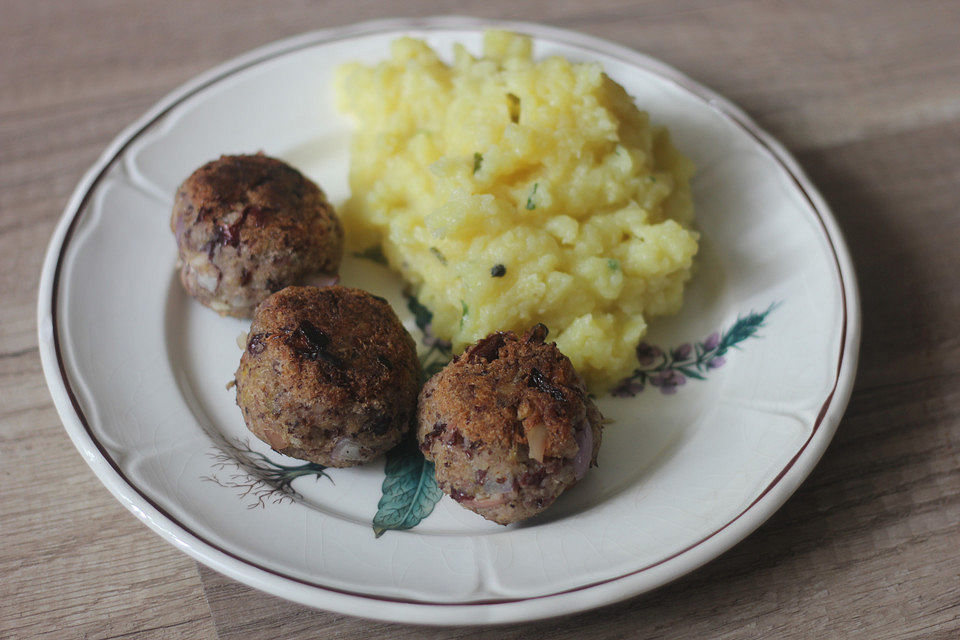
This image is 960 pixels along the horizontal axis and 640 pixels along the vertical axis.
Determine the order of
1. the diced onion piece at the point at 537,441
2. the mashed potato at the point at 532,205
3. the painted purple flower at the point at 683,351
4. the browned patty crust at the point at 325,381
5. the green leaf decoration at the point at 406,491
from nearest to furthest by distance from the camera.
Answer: the diced onion piece at the point at 537,441 < the browned patty crust at the point at 325,381 < the green leaf decoration at the point at 406,491 < the mashed potato at the point at 532,205 < the painted purple flower at the point at 683,351

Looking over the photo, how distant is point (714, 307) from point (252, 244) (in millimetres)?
1781

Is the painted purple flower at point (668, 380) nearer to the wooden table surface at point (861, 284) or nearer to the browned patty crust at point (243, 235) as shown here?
the wooden table surface at point (861, 284)

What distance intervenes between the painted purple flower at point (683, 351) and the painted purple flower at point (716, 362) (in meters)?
0.09

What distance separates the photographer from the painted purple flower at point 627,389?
2.98 meters

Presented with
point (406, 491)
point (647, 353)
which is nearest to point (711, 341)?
point (647, 353)

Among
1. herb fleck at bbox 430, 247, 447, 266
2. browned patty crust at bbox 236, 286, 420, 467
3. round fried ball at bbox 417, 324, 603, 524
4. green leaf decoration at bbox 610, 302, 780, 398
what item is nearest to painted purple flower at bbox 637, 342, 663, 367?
green leaf decoration at bbox 610, 302, 780, 398

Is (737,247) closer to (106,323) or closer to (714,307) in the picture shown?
(714,307)

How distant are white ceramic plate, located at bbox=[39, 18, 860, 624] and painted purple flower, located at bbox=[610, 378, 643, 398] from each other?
11 millimetres

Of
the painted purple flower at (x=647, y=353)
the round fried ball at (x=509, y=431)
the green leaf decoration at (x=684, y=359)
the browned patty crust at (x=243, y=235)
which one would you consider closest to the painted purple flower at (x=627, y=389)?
the green leaf decoration at (x=684, y=359)

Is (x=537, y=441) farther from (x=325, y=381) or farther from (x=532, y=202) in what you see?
(x=532, y=202)

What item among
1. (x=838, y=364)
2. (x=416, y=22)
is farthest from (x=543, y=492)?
(x=416, y=22)

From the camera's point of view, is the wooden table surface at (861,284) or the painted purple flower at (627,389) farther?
the painted purple flower at (627,389)

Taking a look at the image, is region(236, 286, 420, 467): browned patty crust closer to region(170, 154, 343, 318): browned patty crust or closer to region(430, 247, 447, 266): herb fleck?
region(170, 154, 343, 318): browned patty crust

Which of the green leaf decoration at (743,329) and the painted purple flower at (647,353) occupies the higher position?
the green leaf decoration at (743,329)
